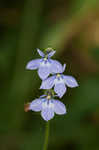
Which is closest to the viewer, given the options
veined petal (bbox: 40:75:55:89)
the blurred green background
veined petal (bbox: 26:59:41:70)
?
veined petal (bbox: 40:75:55:89)

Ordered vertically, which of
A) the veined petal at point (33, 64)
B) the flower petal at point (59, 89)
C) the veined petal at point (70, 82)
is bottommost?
the flower petal at point (59, 89)

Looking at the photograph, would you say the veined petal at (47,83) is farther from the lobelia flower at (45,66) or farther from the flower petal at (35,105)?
the flower petal at (35,105)

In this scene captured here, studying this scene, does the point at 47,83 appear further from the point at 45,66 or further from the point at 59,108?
the point at 59,108

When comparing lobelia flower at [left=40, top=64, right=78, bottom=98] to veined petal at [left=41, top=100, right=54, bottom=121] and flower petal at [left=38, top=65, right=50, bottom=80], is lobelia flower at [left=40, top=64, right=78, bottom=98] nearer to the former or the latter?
flower petal at [left=38, top=65, right=50, bottom=80]

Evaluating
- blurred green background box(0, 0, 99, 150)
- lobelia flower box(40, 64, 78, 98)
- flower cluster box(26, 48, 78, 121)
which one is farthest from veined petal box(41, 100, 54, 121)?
blurred green background box(0, 0, 99, 150)

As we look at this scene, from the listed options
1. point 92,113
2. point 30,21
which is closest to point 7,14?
point 30,21

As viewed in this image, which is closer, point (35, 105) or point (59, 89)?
point (59, 89)

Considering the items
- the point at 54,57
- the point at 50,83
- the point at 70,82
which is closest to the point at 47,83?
the point at 50,83

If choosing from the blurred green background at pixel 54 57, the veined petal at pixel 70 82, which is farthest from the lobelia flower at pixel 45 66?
the blurred green background at pixel 54 57
